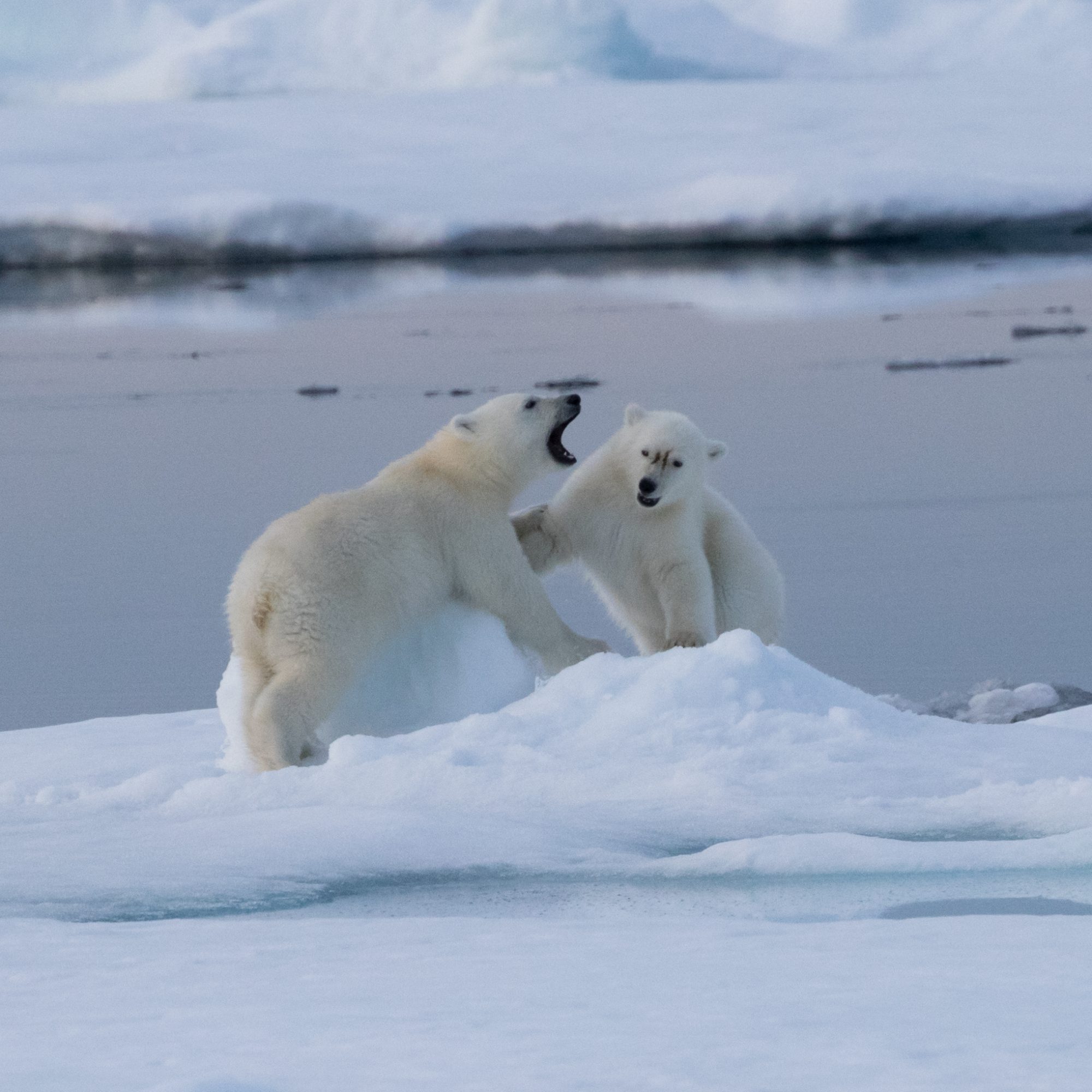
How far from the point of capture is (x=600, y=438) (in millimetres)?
11953

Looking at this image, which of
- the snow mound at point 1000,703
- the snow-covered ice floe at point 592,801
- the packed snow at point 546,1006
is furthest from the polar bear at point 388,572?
the snow mound at point 1000,703

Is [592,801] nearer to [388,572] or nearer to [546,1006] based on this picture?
[388,572]

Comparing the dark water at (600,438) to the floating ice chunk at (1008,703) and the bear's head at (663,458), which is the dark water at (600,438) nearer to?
the floating ice chunk at (1008,703)

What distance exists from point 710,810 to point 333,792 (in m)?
0.80

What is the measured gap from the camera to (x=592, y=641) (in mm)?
4629

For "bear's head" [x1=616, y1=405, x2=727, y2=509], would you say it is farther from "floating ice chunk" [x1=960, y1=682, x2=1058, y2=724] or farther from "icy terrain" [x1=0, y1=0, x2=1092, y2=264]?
"icy terrain" [x1=0, y1=0, x2=1092, y2=264]

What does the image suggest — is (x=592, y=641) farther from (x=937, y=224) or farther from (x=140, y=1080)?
(x=937, y=224)

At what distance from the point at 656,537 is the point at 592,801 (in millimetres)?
1322

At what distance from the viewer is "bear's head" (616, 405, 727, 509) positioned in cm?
470

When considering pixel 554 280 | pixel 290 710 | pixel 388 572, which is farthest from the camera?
pixel 554 280

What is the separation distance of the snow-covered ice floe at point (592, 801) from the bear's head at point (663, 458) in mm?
611

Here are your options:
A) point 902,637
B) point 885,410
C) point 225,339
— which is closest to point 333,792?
point 902,637

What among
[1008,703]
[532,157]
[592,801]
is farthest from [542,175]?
[592,801]

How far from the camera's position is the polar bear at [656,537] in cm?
477
